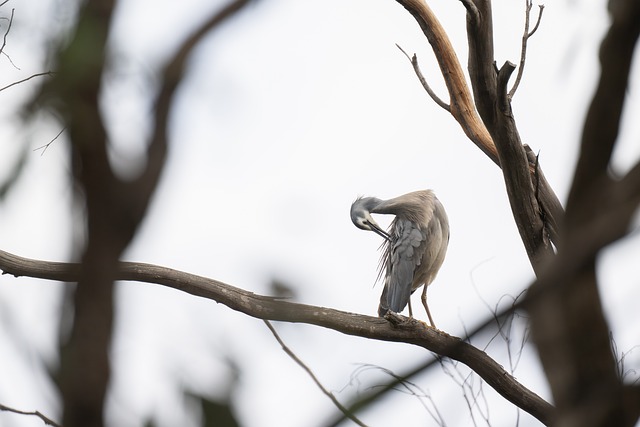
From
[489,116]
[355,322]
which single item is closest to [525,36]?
[489,116]

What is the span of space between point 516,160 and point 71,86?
3063 mm

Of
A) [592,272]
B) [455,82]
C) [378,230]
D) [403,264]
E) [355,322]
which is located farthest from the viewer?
[378,230]

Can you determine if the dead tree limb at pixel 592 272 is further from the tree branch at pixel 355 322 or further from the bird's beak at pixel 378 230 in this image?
the bird's beak at pixel 378 230

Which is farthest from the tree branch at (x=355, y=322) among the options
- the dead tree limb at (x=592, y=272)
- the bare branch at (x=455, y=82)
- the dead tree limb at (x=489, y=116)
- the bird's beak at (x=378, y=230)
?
the bird's beak at (x=378, y=230)

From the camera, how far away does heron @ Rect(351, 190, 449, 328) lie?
21.0ft

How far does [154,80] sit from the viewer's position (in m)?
0.76

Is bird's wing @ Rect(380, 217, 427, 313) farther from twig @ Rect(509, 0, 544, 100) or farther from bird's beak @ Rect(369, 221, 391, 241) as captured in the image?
twig @ Rect(509, 0, 544, 100)

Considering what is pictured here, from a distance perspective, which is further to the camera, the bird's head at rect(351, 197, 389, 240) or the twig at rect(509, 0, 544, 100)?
the bird's head at rect(351, 197, 389, 240)

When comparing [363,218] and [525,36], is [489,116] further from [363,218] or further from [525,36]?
[363,218]

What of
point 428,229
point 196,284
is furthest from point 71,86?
point 428,229

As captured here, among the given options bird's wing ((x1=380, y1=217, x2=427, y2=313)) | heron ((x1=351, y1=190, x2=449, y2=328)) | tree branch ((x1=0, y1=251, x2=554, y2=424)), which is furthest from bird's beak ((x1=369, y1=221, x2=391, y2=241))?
tree branch ((x1=0, y1=251, x2=554, y2=424))

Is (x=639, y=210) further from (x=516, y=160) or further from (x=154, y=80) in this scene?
(x=516, y=160)

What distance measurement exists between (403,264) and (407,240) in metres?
0.20

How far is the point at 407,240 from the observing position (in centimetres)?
651
